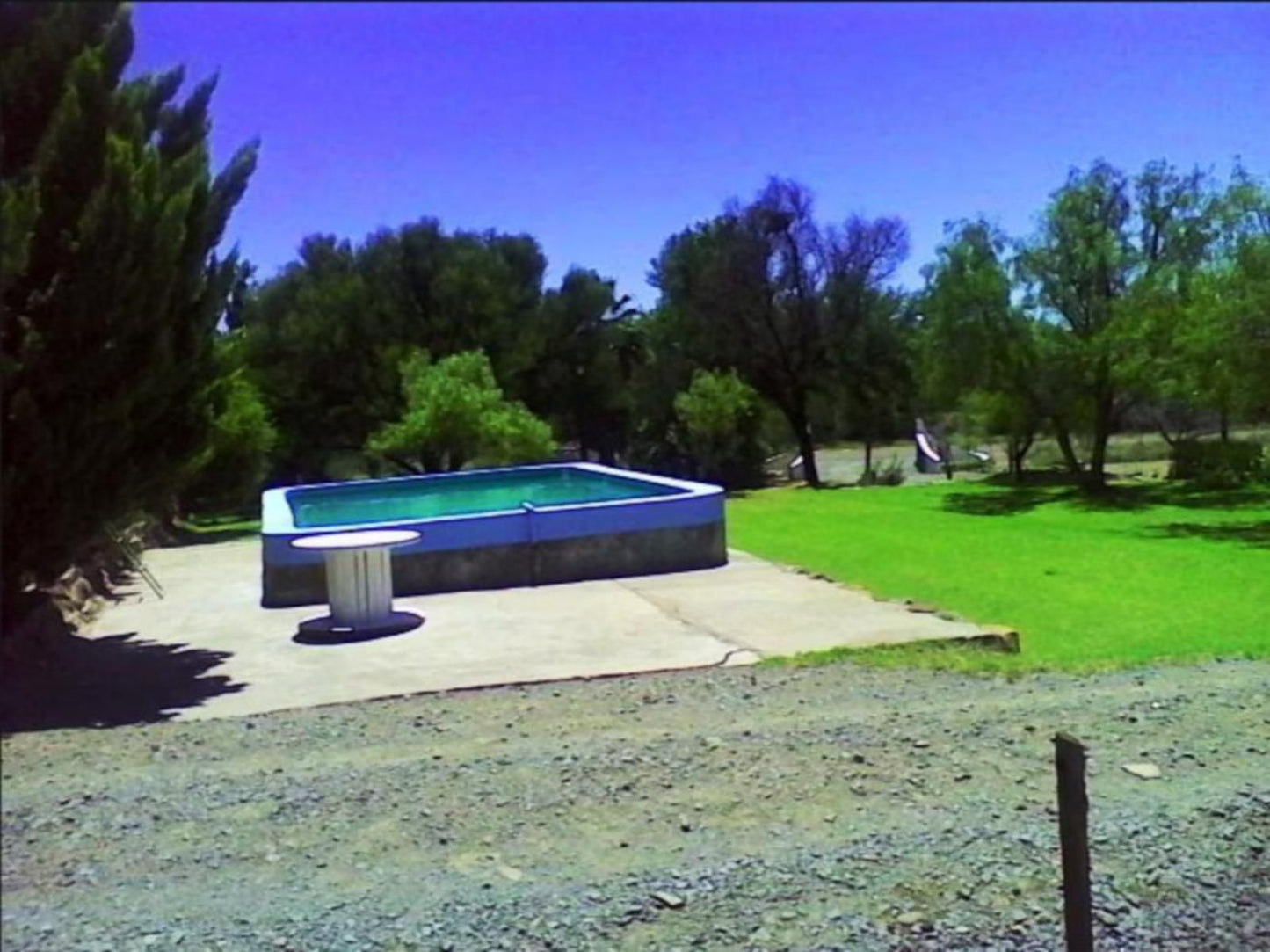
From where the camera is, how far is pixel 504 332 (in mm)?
12695

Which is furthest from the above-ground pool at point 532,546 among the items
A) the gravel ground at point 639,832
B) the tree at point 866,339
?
the tree at point 866,339

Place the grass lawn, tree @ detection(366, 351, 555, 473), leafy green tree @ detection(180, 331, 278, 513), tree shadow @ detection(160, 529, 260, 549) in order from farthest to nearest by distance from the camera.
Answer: tree @ detection(366, 351, 555, 473)
tree shadow @ detection(160, 529, 260, 549)
leafy green tree @ detection(180, 331, 278, 513)
the grass lawn

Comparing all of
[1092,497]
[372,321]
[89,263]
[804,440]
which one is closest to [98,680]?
[89,263]

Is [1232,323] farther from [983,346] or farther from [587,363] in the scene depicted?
[587,363]

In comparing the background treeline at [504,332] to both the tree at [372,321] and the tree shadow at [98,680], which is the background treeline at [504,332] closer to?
the tree at [372,321]

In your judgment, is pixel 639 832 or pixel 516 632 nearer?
pixel 639 832

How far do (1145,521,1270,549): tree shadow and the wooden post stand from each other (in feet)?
11.3

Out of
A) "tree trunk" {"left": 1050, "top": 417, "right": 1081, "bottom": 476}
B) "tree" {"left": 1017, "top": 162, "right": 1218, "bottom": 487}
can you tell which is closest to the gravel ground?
"tree" {"left": 1017, "top": 162, "right": 1218, "bottom": 487}

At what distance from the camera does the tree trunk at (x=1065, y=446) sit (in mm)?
10688

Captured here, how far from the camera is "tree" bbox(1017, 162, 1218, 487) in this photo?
6902 mm

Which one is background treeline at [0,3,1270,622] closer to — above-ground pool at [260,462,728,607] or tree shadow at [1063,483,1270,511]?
tree shadow at [1063,483,1270,511]

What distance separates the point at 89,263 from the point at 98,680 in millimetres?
1455

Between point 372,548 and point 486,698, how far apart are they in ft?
7.66

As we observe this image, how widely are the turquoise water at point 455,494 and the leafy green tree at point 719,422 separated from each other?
445 cm
